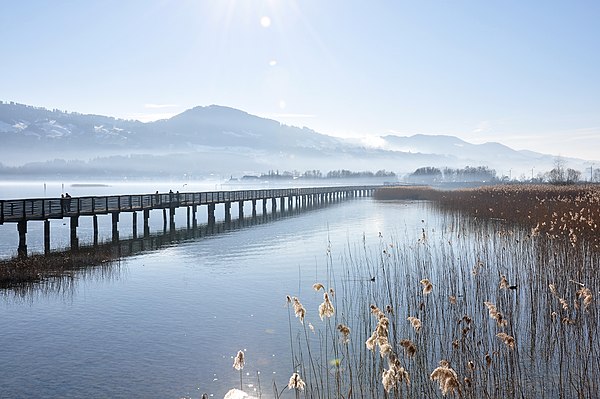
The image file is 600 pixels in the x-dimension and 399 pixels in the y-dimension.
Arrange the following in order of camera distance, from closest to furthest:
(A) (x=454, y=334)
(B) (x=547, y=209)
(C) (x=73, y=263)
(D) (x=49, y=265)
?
(A) (x=454, y=334) → (D) (x=49, y=265) → (C) (x=73, y=263) → (B) (x=547, y=209)

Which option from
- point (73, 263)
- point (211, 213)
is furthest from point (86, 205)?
point (211, 213)

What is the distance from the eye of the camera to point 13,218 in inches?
1340

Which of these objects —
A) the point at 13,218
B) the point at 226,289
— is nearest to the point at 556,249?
the point at 226,289

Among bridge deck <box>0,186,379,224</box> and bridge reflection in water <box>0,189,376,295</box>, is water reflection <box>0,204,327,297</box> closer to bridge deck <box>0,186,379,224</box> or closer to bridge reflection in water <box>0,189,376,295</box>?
bridge reflection in water <box>0,189,376,295</box>

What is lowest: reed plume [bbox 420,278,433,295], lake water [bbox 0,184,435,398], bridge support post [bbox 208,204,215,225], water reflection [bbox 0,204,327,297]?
lake water [bbox 0,184,435,398]

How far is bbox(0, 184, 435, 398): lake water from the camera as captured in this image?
12.2m

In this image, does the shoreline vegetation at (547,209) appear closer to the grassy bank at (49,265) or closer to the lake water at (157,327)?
the lake water at (157,327)

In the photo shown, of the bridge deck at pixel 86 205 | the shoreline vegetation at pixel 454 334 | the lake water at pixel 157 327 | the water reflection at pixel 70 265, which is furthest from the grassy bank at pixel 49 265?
A: the shoreline vegetation at pixel 454 334

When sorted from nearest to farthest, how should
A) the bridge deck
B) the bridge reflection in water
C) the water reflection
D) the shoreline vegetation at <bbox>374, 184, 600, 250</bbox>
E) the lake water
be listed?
the lake water
the water reflection
the bridge reflection in water
the shoreline vegetation at <bbox>374, 184, 600, 250</bbox>
the bridge deck

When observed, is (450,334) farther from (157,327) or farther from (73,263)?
(73,263)

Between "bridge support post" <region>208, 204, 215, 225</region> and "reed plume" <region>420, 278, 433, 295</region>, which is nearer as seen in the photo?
"reed plume" <region>420, 278, 433, 295</region>

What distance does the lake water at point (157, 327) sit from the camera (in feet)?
40.0

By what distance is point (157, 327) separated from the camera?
54.6ft

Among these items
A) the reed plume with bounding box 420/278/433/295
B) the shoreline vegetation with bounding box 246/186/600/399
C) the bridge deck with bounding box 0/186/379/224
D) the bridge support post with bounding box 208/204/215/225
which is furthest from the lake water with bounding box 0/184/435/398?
the bridge support post with bounding box 208/204/215/225
